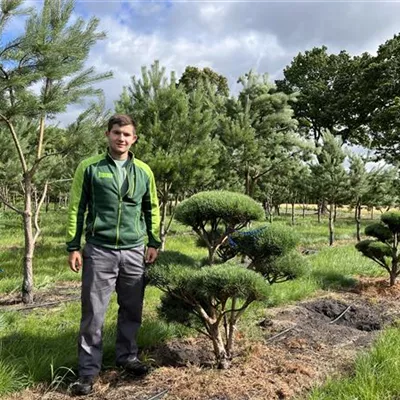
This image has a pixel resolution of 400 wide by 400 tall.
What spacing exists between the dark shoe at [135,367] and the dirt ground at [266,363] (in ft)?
0.18

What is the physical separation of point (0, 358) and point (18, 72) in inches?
136

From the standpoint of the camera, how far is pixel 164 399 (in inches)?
116

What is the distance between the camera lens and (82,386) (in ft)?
9.73

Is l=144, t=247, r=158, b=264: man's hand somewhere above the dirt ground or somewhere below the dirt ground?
above

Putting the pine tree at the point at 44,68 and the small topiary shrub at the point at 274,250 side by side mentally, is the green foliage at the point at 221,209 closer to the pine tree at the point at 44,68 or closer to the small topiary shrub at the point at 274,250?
the small topiary shrub at the point at 274,250

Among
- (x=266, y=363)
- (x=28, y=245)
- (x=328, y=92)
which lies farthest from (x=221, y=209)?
(x=328, y=92)

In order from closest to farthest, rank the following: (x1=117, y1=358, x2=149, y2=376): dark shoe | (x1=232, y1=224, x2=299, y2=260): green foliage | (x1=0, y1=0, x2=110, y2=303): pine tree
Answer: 1. (x1=117, y1=358, x2=149, y2=376): dark shoe
2. (x1=232, y1=224, x2=299, y2=260): green foliage
3. (x1=0, y1=0, x2=110, y2=303): pine tree

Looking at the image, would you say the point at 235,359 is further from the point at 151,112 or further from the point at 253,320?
the point at 151,112

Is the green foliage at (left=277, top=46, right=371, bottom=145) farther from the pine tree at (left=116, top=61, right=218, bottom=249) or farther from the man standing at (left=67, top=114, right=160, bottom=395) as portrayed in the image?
the man standing at (left=67, top=114, right=160, bottom=395)

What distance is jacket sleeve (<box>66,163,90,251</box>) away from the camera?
3.06 m

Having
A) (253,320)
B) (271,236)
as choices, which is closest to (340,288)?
(253,320)

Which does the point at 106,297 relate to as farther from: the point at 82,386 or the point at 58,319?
the point at 58,319

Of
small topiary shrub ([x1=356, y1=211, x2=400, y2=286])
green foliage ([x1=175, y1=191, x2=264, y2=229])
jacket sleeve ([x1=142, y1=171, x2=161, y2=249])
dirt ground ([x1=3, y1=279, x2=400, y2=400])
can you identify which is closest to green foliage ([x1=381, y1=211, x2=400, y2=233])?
small topiary shrub ([x1=356, y1=211, x2=400, y2=286])

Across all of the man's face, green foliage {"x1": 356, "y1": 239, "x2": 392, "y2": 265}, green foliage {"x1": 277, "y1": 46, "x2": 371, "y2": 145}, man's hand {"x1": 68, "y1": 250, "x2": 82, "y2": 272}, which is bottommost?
green foliage {"x1": 356, "y1": 239, "x2": 392, "y2": 265}
